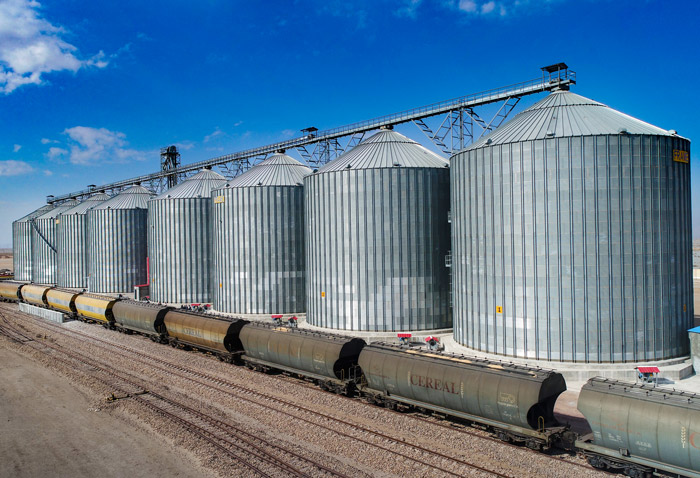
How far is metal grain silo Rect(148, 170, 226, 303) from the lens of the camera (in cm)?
6650

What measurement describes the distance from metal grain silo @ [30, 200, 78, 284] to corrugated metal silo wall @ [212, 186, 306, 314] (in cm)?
6344

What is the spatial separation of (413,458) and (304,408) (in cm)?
820

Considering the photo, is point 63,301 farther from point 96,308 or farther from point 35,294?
point 35,294

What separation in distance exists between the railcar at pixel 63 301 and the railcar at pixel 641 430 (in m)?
Answer: 59.7

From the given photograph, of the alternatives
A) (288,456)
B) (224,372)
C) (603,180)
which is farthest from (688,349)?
(224,372)

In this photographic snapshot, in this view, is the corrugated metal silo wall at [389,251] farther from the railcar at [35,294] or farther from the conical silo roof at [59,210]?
the conical silo roof at [59,210]

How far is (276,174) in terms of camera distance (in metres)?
58.6

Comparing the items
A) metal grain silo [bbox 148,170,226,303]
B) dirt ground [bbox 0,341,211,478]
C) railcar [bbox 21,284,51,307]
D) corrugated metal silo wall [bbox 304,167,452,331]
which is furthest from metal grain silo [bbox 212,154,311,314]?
railcar [bbox 21,284,51,307]

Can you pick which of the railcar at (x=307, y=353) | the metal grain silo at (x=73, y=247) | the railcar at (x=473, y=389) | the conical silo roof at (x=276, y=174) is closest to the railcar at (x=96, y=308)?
the conical silo roof at (x=276, y=174)

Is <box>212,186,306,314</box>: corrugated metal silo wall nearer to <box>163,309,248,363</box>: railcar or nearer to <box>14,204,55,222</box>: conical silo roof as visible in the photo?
<box>163,309,248,363</box>: railcar

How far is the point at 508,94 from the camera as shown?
43.9 m

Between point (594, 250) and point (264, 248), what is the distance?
3456cm

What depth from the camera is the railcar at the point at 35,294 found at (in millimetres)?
70438

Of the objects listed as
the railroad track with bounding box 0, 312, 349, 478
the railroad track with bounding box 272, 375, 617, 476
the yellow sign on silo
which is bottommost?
Answer: the railroad track with bounding box 0, 312, 349, 478
